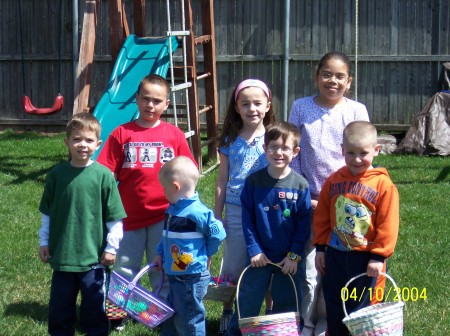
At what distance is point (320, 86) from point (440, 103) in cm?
724

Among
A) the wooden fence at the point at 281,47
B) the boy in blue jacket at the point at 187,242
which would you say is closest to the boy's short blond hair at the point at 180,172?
the boy in blue jacket at the point at 187,242

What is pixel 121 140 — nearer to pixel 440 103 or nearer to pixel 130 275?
pixel 130 275

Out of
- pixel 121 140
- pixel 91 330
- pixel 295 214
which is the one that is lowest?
pixel 91 330

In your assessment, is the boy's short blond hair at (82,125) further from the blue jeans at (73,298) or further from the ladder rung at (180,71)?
the ladder rung at (180,71)

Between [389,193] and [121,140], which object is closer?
[389,193]

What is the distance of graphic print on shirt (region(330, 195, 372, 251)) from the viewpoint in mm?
3838

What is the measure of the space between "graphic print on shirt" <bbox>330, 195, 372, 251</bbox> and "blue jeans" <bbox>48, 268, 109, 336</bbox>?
50.9 inches

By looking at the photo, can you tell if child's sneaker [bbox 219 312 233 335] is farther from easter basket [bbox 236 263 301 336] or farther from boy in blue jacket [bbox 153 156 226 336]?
easter basket [bbox 236 263 301 336]

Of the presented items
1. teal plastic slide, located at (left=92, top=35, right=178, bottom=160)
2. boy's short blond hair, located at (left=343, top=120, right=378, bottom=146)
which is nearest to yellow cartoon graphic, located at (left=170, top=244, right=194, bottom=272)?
boy's short blond hair, located at (left=343, top=120, right=378, bottom=146)

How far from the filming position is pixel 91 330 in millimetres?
4250

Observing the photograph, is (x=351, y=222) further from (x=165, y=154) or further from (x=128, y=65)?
(x=128, y=65)

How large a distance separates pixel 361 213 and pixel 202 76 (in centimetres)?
576

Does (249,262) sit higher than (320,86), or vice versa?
(320,86)

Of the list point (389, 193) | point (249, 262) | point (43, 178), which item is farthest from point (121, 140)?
point (43, 178)
